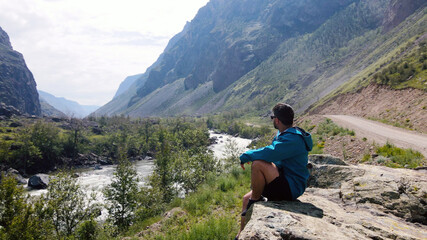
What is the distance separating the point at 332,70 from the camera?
19700 cm

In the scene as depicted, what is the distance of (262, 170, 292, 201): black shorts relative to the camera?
16.7ft

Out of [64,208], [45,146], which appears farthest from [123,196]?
[45,146]

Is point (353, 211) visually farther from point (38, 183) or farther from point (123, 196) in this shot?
point (38, 183)

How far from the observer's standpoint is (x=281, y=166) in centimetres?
522

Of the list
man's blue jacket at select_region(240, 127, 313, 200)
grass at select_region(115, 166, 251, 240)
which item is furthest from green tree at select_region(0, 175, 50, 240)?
man's blue jacket at select_region(240, 127, 313, 200)

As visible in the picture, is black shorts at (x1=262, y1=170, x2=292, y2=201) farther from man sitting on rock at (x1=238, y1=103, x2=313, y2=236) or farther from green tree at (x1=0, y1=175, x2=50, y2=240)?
green tree at (x1=0, y1=175, x2=50, y2=240)

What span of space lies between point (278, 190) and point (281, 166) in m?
0.53

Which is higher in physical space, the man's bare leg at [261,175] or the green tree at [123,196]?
the man's bare leg at [261,175]

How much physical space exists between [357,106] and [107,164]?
77317 mm

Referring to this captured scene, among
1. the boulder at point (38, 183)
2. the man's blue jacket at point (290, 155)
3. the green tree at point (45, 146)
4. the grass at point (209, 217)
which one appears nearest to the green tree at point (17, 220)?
the grass at point (209, 217)

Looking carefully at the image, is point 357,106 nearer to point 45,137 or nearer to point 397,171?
point 397,171

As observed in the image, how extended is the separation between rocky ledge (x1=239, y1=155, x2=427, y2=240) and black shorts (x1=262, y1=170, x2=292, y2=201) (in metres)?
0.21

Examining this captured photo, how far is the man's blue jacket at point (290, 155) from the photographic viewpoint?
491 centimetres

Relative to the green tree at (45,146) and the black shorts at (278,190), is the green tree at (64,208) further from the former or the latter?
the green tree at (45,146)
